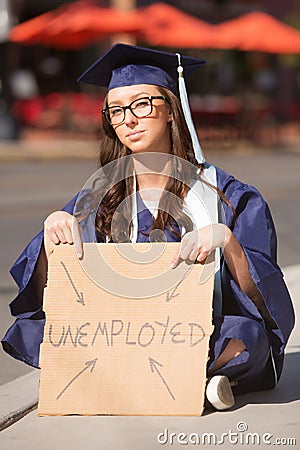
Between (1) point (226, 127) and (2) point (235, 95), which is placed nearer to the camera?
(1) point (226, 127)

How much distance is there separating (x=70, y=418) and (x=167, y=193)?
97cm

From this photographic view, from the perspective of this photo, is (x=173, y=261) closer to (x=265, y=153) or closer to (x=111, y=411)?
(x=111, y=411)

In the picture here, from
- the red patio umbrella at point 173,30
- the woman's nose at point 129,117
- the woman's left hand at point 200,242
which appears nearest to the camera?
the woman's left hand at point 200,242

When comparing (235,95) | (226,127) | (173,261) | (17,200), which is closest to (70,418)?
(173,261)

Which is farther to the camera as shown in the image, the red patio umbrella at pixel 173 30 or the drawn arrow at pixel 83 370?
the red patio umbrella at pixel 173 30

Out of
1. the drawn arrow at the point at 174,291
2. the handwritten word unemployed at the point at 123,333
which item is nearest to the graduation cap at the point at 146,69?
the drawn arrow at the point at 174,291

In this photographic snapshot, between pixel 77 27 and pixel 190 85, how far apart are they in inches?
469

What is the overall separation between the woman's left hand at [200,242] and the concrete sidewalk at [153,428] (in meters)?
0.62

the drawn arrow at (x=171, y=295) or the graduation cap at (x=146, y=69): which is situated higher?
the graduation cap at (x=146, y=69)

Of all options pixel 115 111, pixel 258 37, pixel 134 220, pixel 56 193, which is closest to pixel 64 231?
pixel 134 220

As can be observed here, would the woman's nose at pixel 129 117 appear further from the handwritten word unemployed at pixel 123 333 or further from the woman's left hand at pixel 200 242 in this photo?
the handwritten word unemployed at pixel 123 333

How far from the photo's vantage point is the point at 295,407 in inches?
177

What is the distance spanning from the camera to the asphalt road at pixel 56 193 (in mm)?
8805

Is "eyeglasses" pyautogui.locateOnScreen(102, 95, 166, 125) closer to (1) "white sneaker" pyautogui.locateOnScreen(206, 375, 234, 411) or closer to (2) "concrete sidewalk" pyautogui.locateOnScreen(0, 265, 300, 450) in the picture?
(1) "white sneaker" pyautogui.locateOnScreen(206, 375, 234, 411)
